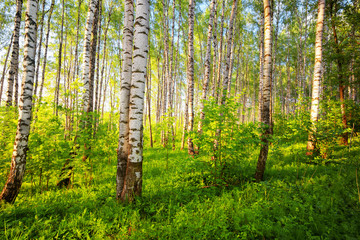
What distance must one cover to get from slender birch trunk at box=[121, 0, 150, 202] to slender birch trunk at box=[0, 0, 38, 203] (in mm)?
2431

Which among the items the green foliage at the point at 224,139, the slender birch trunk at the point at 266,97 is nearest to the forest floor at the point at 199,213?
the green foliage at the point at 224,139

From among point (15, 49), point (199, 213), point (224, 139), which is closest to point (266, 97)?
point (224, 139)

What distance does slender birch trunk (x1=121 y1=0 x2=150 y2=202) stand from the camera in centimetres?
312

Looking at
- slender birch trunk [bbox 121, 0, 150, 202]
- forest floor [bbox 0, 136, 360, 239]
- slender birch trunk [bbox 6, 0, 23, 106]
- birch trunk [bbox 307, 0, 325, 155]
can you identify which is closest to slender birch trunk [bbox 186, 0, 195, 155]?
forest floor [bbox 0, 136, 360, 239]

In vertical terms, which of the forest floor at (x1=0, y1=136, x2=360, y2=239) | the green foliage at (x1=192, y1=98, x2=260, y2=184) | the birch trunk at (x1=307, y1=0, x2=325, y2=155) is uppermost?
the birch trunk at (x1=307, y1=0, x2=325, y2=155)

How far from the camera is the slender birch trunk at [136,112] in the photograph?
3.12 meters

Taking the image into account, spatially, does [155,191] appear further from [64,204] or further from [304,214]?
[304,214]

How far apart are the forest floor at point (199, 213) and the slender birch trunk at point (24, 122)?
0.39 m

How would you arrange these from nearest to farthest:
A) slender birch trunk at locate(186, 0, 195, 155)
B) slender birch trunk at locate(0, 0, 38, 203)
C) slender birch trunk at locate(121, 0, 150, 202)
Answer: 1. slender birch trunk at locate(121, 0, 150, 202)
2. slender birch trunk at locate(0, 0, 38, 203)
3. slender birch trunk at locate(186, 0, 195, 155)

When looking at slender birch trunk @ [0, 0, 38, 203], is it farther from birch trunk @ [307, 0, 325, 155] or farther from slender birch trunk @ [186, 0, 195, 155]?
birch trunk @ [307, 0, 325, 155]

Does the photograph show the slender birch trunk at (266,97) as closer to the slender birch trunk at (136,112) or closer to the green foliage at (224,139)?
the green foliage at (224,139)

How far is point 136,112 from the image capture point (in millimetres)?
3131

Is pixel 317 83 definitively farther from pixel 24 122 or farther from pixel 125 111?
pixel 24 122

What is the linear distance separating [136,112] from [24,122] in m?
2.63
